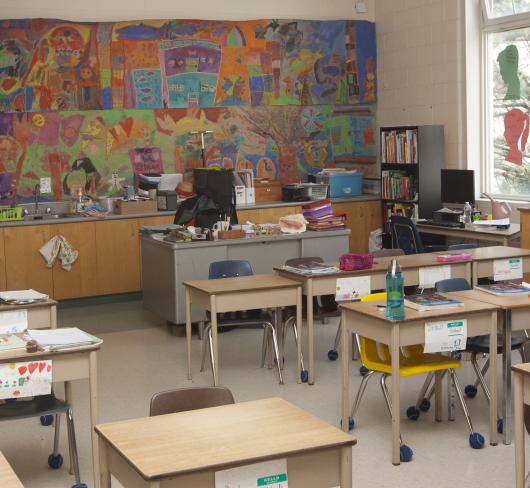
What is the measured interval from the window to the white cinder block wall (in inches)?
10.9

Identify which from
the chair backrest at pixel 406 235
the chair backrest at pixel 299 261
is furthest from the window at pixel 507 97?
the chair backrest at pixel 299 261

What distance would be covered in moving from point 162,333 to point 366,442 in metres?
3.38

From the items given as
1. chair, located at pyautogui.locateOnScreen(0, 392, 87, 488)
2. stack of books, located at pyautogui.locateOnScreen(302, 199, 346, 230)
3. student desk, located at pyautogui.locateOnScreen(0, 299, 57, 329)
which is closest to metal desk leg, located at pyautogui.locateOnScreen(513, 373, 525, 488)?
chair, located at pyautogui.locateOnScreen(0, 392, 87, 488)

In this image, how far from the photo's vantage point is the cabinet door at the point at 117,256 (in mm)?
9219

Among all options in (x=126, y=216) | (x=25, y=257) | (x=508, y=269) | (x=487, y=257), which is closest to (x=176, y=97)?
(x=126, y=216)

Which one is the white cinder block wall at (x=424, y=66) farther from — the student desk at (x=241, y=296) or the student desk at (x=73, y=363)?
the student desk at (x=73, y=363)

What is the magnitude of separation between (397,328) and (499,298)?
0.90m

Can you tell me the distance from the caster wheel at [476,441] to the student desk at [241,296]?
165 centimetres

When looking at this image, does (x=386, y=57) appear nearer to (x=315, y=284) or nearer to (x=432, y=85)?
(x=432, y=85)

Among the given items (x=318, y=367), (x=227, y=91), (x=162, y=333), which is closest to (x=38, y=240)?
(x=162, y=333)

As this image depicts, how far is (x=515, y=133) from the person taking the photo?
30.9 feet

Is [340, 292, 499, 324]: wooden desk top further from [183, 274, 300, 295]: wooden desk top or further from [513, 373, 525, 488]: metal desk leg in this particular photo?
[183, 274, 300, 295]: wooden desk top

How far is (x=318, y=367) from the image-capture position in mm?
6938

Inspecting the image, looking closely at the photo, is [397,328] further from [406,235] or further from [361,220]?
[361,220]
